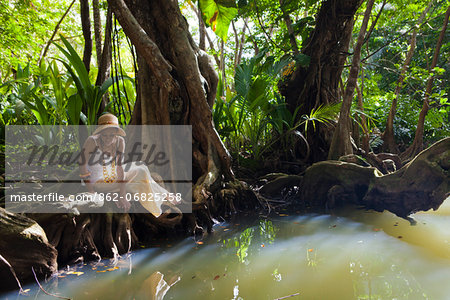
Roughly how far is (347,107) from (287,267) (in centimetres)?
308

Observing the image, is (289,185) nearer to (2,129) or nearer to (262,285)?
(262,285)

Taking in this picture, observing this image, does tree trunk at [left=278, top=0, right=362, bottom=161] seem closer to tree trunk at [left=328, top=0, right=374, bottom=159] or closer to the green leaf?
tree trunk at [left=328, top=0, right=374, bottom=159]

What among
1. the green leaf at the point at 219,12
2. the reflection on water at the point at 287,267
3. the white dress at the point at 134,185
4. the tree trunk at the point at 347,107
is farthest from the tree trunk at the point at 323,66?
the white dress at the point at 134,185

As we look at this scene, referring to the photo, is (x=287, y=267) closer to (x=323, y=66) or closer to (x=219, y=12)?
(x=219, y=12)

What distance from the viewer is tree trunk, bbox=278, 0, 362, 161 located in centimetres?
556

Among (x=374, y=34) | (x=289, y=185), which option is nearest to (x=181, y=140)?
(x=289, y=185)

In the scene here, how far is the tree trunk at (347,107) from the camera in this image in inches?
189

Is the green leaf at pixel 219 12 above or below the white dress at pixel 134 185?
above

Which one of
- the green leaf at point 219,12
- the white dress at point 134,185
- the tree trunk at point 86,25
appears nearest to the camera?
the white dress at point 134,185

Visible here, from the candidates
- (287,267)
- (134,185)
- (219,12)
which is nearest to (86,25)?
(219,12)

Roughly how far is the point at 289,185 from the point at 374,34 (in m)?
5.81

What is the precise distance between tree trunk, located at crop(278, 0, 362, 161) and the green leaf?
5.89 feet

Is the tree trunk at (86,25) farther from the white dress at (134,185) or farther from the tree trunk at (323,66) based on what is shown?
the tree trunk at (323,66)

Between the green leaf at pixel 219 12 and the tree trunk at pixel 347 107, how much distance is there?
6.08 ft
